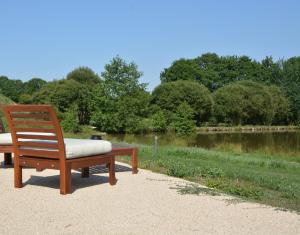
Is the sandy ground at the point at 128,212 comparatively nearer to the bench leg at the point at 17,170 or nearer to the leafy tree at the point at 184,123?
the bench leg at the point at 17,170

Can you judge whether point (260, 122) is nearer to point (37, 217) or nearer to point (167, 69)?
point (167, 69)

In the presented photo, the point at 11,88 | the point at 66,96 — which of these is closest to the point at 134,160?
the point at 66,96

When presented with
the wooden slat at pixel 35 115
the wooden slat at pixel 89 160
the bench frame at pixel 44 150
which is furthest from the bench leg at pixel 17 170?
the wooden slat at pixel 89 160

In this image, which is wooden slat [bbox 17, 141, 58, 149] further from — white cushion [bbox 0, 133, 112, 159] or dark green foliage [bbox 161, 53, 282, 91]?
dark green foliage [bbox 161, 53, 282, 91]

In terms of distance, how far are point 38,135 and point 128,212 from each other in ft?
5.43

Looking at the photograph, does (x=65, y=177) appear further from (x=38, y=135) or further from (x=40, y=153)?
(x=38, y=135)

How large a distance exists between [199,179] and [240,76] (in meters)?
75.5

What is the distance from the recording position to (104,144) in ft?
18.8

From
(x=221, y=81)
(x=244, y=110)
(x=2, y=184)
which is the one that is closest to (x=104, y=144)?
(x=2, y=184)

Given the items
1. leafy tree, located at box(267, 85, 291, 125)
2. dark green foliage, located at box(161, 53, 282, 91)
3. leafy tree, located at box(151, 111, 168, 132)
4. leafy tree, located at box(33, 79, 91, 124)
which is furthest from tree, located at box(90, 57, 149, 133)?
dark green foliage, located at box(161, 53, 282, 91)

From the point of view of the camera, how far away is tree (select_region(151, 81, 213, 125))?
55531 millimetres

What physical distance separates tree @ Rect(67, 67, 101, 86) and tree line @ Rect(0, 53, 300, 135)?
0.16m

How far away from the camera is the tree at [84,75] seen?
6919 centimetres

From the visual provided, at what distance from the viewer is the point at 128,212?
442 cm
